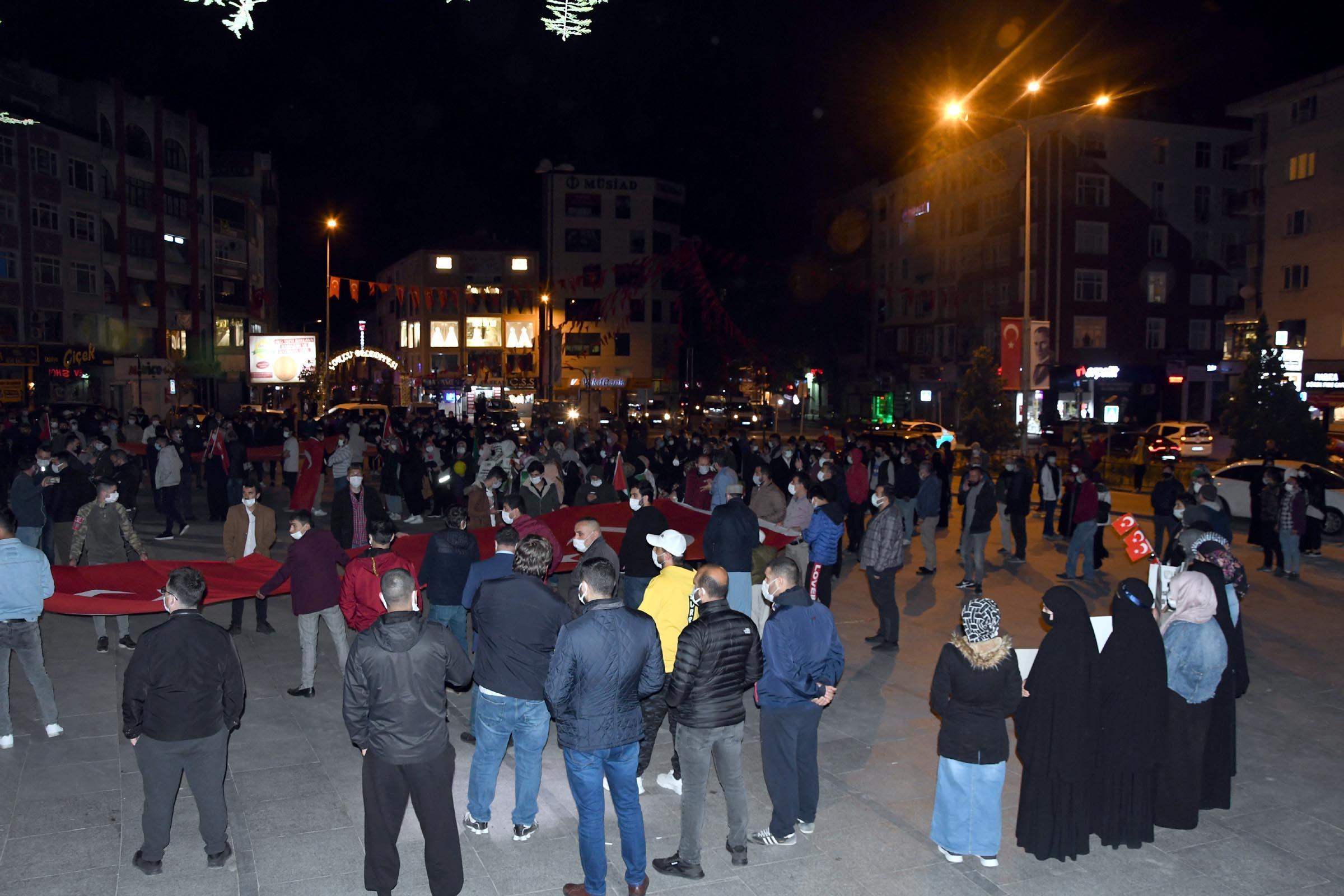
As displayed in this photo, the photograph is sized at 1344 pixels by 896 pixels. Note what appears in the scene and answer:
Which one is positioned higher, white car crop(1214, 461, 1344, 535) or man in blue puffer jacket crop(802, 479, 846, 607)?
man in blue puffer jacket crop(802, 479, 846, 607)

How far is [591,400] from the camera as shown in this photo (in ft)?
169

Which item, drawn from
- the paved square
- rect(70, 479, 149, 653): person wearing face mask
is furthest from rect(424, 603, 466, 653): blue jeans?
rect(70, 479, 149, 653): person wearing face mask

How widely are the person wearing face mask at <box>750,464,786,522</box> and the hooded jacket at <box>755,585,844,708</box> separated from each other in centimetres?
726

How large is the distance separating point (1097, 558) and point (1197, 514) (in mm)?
3190

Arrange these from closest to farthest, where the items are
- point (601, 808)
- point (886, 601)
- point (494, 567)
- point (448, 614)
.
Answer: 1. point (601, 808)
2. point (494, 567)
3. point (448, 614)
4. point (886, 601)

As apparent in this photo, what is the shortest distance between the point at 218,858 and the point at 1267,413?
30.3 meters

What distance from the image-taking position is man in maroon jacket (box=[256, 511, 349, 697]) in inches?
345

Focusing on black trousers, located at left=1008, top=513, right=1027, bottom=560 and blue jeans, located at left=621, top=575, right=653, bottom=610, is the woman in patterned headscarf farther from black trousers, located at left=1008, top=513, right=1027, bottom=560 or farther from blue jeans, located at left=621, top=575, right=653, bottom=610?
black trousers, located at left=1008, top=513, right=1027, bottom=560

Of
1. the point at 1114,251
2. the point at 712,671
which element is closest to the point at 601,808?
the point at 712,671

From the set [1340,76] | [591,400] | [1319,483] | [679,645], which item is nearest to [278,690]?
[679,645]

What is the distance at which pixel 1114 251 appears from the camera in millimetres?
52781

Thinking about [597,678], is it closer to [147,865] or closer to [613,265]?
[147,865]

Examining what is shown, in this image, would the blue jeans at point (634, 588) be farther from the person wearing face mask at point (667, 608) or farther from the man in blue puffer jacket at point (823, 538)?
the person wearing face mask at point (667, 608)

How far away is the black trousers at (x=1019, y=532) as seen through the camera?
16.1m
